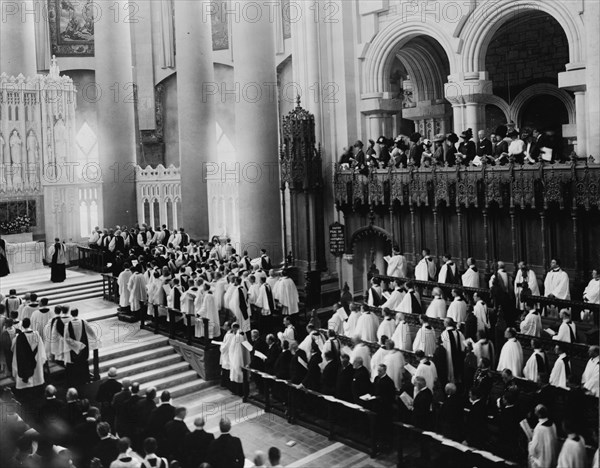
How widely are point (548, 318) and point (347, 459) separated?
5.93 m

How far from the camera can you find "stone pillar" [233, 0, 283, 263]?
21766 mm

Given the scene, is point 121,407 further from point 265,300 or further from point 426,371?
point 265,300

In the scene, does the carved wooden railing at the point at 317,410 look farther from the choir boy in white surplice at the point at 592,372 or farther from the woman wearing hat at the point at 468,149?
the woman wearing hat at the point at 468,149

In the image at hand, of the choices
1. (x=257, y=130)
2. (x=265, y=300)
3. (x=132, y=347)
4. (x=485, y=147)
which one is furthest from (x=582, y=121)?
(x=132, y=347)

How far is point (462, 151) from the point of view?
17250 millimetres

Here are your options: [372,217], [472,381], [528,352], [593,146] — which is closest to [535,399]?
[472,381]

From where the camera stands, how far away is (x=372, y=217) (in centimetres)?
2022

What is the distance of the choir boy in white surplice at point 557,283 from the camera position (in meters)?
14.6

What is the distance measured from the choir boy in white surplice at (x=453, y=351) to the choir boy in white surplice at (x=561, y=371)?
6.11ft

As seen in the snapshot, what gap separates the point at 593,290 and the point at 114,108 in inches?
772

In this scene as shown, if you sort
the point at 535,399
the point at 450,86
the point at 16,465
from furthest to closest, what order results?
1. the point at 450,86
2. the point at 535,399
3. the point at 16,465

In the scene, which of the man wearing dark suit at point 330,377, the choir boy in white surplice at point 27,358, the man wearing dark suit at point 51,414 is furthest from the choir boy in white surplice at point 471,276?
the man wearing dark suit at point 51,414

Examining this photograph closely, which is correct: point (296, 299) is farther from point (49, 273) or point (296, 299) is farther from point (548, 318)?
point (49, 273)

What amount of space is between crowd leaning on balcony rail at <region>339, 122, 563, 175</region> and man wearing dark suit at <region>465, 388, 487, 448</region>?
284 inches
